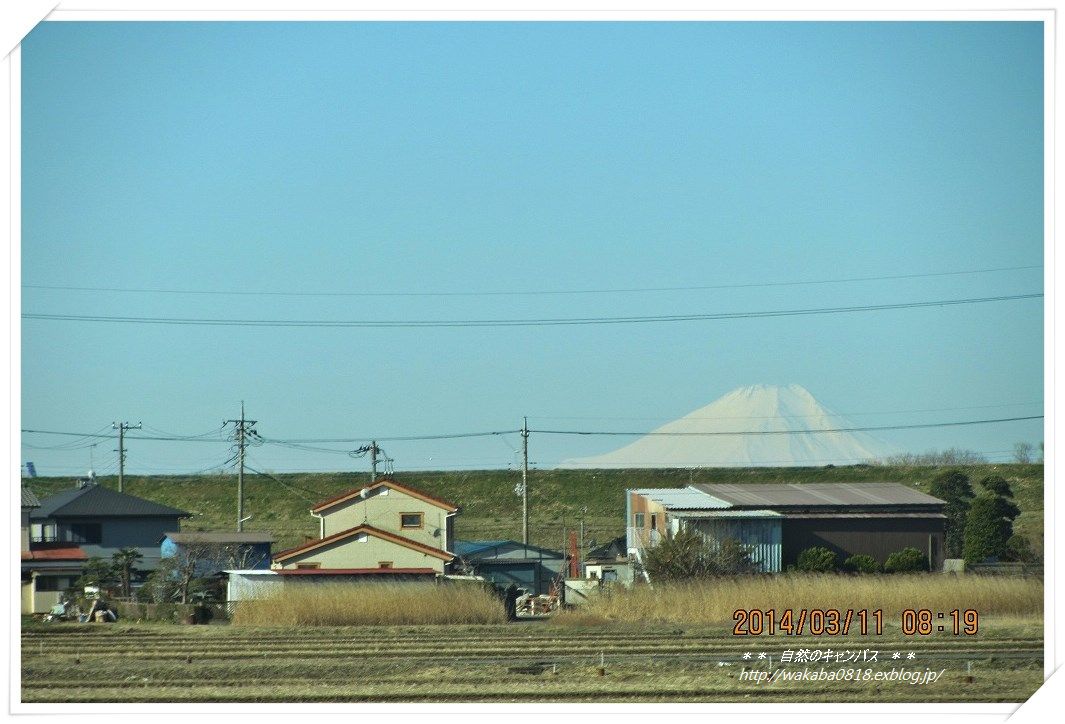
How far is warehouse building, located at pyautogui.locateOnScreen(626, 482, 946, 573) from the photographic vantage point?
20828 millimetres

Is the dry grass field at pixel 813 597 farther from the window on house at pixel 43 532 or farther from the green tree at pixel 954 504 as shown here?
the window on house at pixel 43 532

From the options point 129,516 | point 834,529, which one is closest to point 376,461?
point 129,516

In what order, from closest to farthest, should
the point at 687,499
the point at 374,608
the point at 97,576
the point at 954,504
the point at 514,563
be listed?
the point at 374,608 → the point at 97,576 → the point at 514,563 → the point at 687,499 → the point at 954,504

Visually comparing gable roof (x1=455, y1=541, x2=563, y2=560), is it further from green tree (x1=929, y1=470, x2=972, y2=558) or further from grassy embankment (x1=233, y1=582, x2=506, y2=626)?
green tree (x1=929, y1=470, x2=972, y2=558)

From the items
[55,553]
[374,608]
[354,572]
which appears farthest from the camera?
[55,553]

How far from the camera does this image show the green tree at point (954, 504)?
24359 millimetres

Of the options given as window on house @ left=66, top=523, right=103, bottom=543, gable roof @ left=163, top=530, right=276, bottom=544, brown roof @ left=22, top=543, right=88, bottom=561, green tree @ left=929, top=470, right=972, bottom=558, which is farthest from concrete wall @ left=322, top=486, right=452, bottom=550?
green tree @ left=929, top=470, right=972, bottom=558

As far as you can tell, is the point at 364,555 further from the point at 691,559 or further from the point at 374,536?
the point at 691,559

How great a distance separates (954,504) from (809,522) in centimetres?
794

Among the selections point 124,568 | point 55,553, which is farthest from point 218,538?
point 124,568

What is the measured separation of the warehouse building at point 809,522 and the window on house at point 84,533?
484 inches

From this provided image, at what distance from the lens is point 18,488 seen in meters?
8.04

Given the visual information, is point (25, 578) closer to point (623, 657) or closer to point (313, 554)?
point (313, 554)

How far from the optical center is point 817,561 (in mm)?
20484
